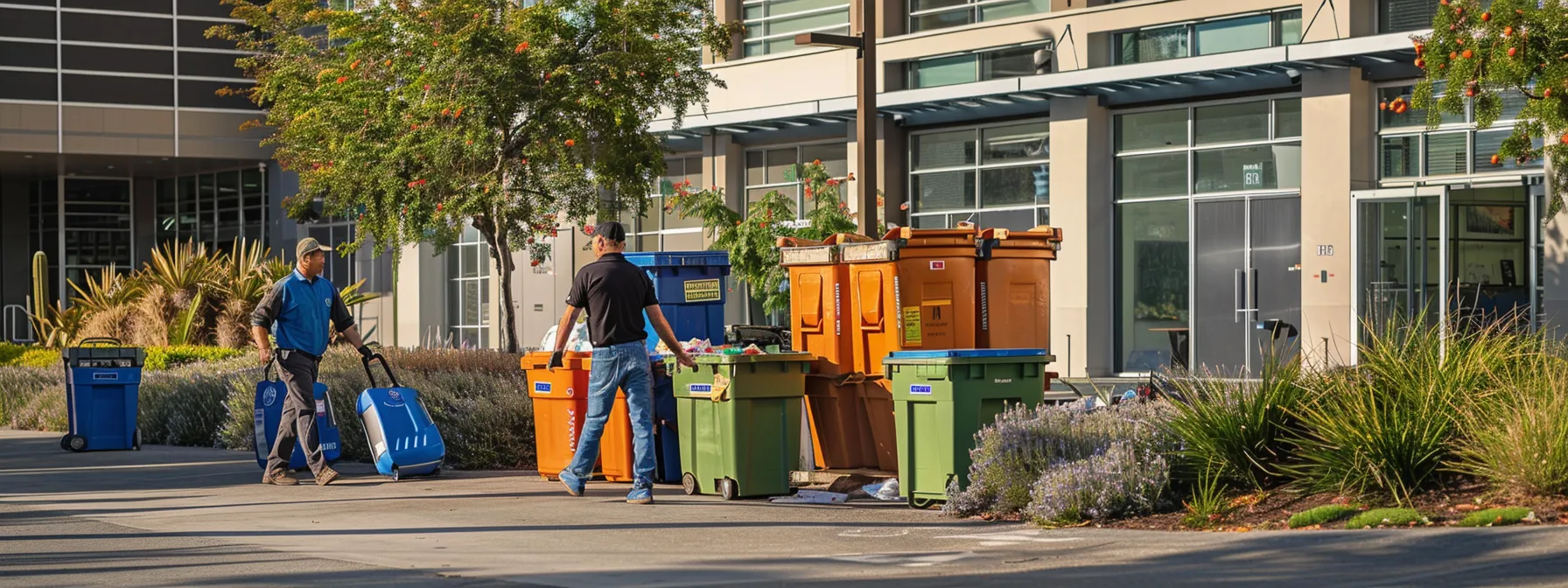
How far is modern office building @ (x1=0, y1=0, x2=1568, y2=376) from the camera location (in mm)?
21453

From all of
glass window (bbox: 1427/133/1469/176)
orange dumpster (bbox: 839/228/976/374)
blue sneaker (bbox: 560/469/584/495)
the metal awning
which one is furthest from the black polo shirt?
glass window (bbox: 1427/133/1469/176)

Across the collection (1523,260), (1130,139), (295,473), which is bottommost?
(295,473)

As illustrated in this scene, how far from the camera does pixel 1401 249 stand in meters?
21.7

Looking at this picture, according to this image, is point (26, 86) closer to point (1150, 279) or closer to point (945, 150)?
point (945, 150)

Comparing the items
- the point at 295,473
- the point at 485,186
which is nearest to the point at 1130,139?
the point at 485,186

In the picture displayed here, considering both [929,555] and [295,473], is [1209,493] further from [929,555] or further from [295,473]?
[295,473]

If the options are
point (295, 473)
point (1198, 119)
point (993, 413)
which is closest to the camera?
point (993, 413)

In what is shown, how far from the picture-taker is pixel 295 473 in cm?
1373

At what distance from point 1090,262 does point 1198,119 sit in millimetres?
2550

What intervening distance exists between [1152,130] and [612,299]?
616 inches

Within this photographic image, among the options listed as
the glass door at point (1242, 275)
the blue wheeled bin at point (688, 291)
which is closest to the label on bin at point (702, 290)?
the blue wheeled bin at point (688, 291)

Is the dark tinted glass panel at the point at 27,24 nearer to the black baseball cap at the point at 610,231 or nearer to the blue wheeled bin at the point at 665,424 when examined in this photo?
the blue wheeled bin at the point at 665,424

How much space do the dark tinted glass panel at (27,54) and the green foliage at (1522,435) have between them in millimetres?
39668

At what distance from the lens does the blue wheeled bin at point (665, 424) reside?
12.3m
